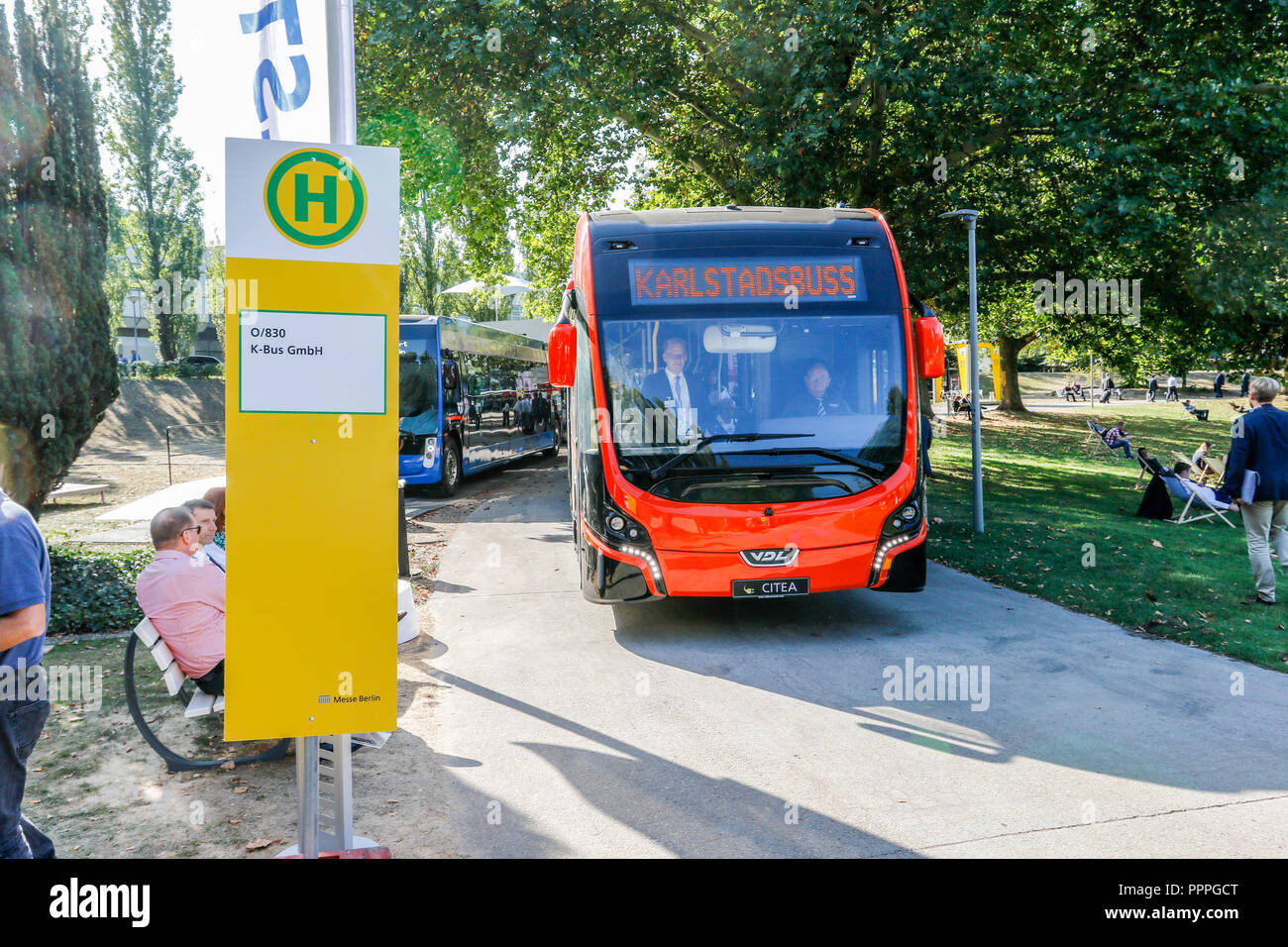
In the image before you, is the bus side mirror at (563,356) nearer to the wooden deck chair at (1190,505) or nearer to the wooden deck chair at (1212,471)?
the wooden deck chair at (1190,505)

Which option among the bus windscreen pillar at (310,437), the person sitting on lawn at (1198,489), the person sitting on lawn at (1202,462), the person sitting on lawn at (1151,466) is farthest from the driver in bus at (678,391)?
the person sitting on lawn at (1202,462)

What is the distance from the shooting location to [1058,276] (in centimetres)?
1892

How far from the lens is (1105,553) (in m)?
11.3

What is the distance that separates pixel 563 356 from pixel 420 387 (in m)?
10.2

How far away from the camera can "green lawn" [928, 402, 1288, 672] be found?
317 inches

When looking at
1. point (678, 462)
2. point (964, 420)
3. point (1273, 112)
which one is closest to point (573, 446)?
point (678, 462)

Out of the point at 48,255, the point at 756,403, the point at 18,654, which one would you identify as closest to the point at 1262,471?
the point at 756,403

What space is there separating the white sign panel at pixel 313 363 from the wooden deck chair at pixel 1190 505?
43.8 feet

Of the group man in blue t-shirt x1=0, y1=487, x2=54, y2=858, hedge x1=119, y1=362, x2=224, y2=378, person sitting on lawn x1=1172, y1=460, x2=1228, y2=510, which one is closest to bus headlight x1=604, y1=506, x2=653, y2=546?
man in blue t-shirt x1=0, y1=487, x2=54, y2=858

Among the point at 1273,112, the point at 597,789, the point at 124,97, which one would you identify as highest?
the point at 124,97

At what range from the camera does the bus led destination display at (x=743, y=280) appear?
25.7ft

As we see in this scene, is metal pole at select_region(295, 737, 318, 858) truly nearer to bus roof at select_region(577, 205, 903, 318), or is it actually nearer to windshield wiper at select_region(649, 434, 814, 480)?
windshield wiper at select_region(649, 434, 814, 480)

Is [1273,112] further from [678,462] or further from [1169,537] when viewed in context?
[678,462]
